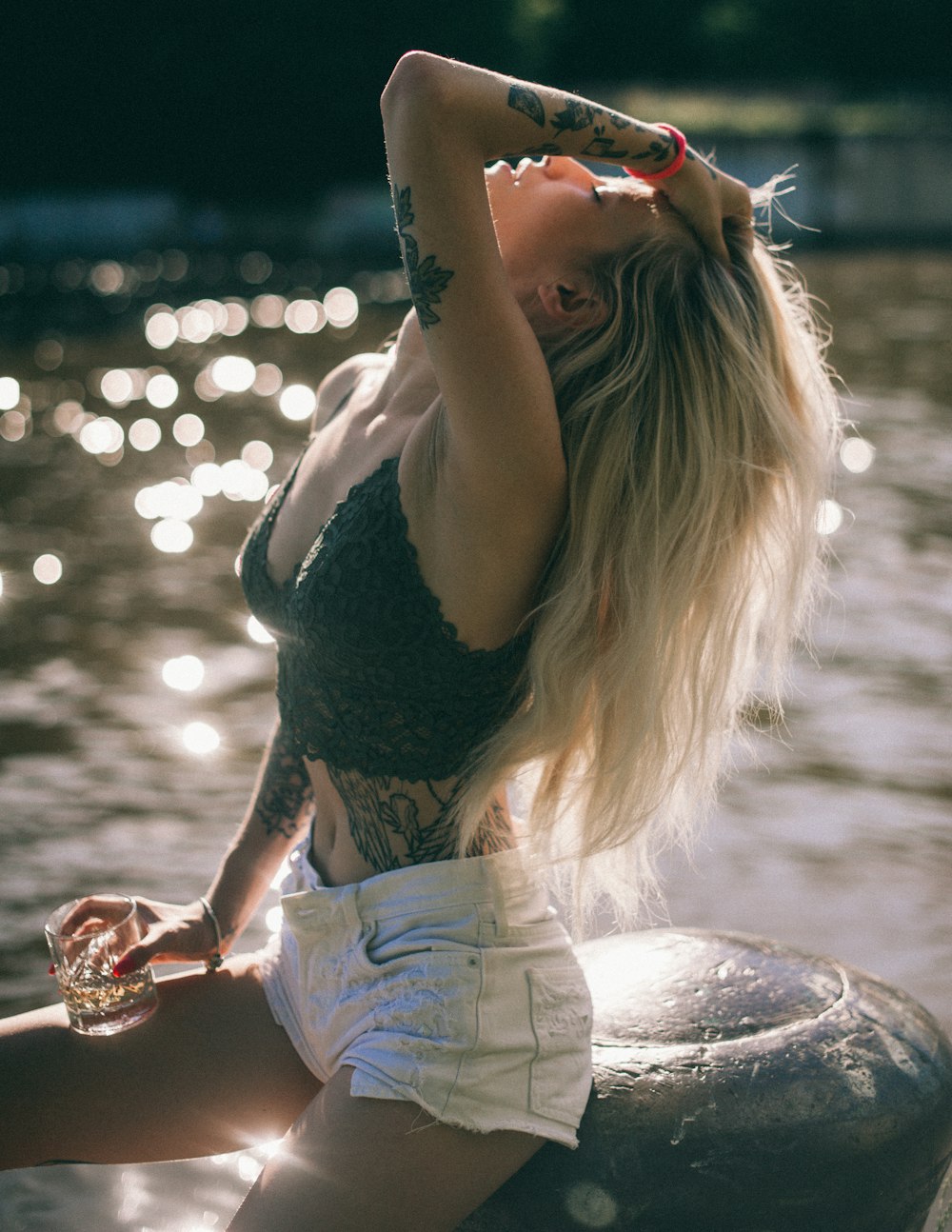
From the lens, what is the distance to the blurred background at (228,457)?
540 cm

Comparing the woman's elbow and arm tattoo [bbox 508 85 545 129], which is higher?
the woman's elbow

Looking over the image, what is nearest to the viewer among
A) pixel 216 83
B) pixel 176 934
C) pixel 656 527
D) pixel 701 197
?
pixel 656 527

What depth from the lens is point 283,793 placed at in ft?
9.59

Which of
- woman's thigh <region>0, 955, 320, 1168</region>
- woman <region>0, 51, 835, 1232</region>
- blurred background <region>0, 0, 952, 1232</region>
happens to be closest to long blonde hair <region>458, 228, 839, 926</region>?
woman <region>0, 51, 835, 1232</region>

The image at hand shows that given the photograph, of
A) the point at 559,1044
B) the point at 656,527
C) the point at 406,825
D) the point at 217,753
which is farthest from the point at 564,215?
the point at 217,753

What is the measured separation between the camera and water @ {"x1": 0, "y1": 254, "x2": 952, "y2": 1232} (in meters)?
4.82

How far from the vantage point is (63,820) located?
590cm

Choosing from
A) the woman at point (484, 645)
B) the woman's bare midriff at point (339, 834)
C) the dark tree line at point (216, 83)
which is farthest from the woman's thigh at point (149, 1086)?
the dark tree line at point (216, 83)

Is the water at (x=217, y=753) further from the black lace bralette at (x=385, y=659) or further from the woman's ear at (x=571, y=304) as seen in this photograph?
the woman's ear at (x=571, y=304)

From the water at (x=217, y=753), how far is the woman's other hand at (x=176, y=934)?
117 centimetres

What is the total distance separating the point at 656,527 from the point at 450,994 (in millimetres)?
771

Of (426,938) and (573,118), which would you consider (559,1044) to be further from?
(573,118)

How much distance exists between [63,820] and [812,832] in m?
2.90

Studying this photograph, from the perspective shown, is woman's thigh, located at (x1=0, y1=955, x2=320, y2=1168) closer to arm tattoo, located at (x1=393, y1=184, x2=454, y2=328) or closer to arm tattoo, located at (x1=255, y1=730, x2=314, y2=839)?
arm tattoo, located at (x1=255, y1=730, x2=314, y2=839)
